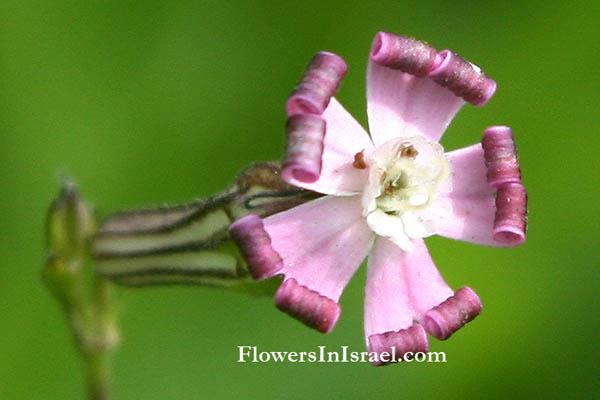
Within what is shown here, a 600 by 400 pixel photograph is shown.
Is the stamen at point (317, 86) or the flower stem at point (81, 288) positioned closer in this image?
the stamen at point (317, 86)

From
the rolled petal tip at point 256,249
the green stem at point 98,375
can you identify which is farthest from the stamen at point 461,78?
the green stem at point 98,375

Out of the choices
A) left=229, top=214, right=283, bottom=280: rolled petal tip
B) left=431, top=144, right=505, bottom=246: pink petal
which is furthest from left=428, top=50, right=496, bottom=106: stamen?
left=229, top=214, right=283, bottom=280: rolled petal tip

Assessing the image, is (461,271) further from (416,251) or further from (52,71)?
(52,71)

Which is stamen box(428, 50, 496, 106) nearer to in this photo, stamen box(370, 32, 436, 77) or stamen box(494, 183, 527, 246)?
stamen box(370, 32, 436, 77)

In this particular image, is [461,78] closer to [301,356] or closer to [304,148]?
[304,148]

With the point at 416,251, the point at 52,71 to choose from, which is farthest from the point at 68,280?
the point at 52,71

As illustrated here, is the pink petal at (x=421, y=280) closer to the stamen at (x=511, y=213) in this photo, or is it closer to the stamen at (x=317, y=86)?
the stamen at (x=511, y=213)
